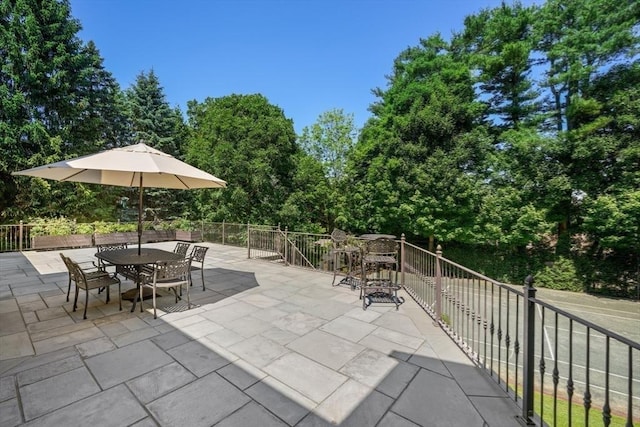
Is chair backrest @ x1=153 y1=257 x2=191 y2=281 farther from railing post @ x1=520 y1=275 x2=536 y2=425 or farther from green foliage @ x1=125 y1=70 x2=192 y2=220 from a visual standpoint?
green foliage @ x1=125 y1=70 x2=192 y2=220

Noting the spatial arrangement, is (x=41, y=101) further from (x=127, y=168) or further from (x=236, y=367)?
(x=236, y=367)

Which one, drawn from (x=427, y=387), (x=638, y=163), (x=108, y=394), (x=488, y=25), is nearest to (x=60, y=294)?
(x=108, y=394)

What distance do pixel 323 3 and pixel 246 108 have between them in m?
8.95

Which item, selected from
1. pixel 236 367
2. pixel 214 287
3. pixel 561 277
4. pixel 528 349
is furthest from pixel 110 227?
pixel 561 277

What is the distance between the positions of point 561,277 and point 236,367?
16.0m

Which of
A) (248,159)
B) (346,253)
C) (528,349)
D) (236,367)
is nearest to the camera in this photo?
(528,349)

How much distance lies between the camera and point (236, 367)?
106 inches

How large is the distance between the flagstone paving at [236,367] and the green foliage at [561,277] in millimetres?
12734

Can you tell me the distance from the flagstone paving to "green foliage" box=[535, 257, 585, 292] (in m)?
12.7

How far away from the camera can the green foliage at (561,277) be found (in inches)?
505

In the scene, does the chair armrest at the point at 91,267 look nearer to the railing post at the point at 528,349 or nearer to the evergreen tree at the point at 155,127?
the railing post at the point at 528,349

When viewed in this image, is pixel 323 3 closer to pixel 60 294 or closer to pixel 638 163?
pixel 60 294

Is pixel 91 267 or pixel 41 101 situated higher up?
pixel 41 101

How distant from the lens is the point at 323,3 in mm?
9203
